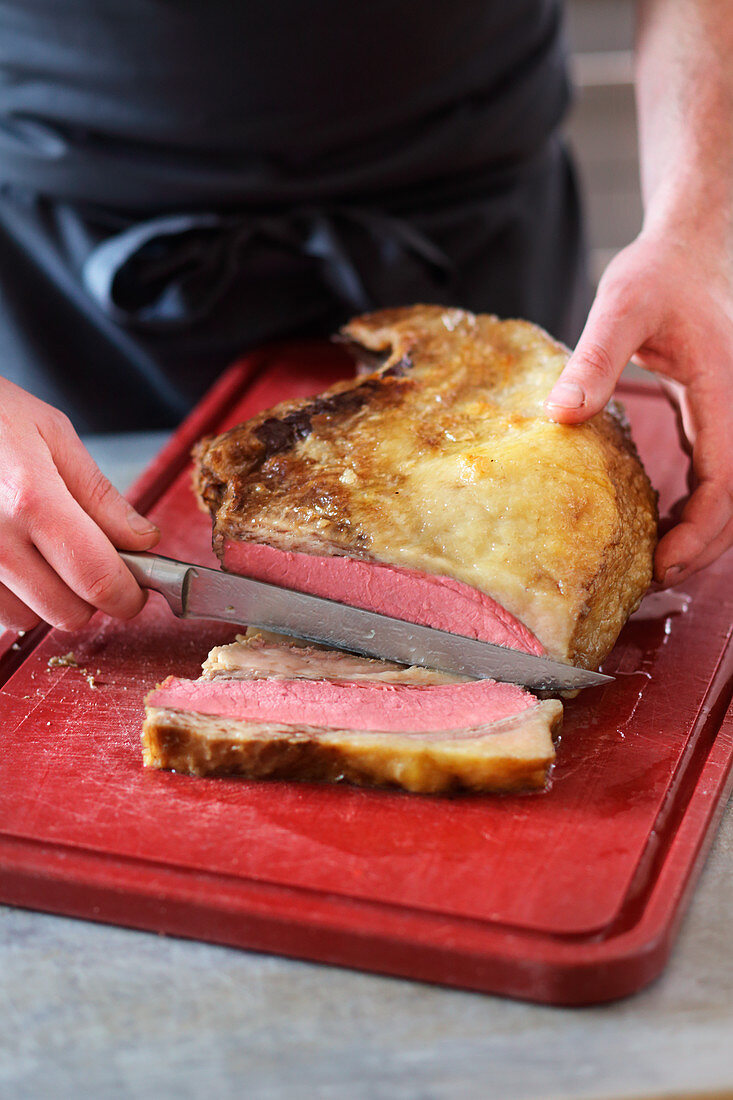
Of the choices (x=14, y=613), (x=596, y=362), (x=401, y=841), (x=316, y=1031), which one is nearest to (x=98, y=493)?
(x=14, y=613)

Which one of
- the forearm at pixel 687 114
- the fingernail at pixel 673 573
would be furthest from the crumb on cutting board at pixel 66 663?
the forearm at pixel 687 114

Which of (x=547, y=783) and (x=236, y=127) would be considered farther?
(x=236, y=127)

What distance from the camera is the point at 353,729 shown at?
85.2 inches

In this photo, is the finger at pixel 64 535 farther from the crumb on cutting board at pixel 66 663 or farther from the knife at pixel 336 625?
the crumb on cutting board at pixel 66 663

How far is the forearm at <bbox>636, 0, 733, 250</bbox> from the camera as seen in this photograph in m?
2.95

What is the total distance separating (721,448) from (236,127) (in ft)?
5.45

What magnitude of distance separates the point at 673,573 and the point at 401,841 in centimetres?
96

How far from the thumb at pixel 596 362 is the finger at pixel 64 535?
3.22ft

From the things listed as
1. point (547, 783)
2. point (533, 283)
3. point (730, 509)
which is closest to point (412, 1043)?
point (547, 783)

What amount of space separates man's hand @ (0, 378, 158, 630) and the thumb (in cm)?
93

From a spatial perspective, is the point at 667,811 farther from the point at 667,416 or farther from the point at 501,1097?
the point at 667,416

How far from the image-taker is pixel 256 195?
11.2 ft

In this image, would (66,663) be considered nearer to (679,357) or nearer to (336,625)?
(336,625)

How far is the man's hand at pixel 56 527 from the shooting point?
91.1 inches
